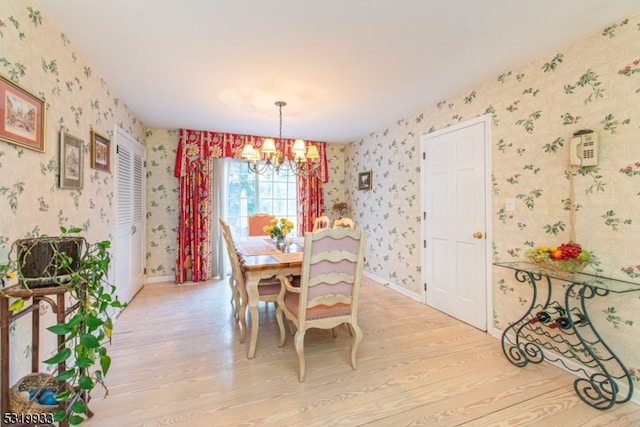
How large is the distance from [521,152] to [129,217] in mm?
4267

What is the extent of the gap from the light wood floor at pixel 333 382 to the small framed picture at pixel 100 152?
157 centimetres

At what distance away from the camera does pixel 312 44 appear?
2049mm

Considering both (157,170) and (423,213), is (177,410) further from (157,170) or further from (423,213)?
(157,170)

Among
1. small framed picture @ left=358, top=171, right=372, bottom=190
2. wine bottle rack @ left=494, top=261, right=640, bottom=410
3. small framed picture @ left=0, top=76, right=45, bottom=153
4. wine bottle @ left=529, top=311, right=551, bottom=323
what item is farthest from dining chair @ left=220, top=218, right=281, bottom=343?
small framed picture @ left=358, top=171, right=372, bottom=190

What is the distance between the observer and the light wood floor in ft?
5.43

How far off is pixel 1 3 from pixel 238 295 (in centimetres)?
250

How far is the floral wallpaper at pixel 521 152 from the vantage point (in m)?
1.59

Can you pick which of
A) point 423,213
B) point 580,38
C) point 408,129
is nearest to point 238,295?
point 423,213

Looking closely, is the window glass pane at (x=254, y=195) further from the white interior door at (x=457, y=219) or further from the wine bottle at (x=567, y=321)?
the wine bottle at (x=567, y=321)

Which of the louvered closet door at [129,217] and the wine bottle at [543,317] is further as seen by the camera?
the louvered closet door at [129,217]

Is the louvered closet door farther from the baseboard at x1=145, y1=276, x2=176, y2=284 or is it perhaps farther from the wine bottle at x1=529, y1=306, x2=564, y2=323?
the wine bottle at x1=529, y1=306, x2=564, y2=323

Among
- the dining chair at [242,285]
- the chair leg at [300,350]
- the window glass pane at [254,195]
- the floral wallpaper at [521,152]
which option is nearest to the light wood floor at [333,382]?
the chair leg at [300,350]

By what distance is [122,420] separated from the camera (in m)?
1.62

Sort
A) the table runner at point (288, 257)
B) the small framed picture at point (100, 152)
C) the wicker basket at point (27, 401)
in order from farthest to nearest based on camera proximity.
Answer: the small framed picture at point (100, 152), the table runner at point (288, 257), the wicker basket at point (27, 401)
